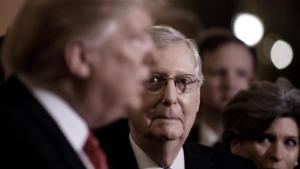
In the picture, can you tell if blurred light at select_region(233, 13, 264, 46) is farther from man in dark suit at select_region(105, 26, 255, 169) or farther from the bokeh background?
man in dark suit at select_region(105, 26, 255, 169)

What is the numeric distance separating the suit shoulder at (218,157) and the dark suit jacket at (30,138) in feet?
5.18

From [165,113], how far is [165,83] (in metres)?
0.14

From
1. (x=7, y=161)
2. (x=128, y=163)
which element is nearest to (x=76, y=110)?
(x=7, y=161)

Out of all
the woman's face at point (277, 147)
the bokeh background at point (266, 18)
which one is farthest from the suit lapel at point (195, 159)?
the bokeh background at point (266, 18)

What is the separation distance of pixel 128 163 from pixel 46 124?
136cm

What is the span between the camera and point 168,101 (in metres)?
4.08

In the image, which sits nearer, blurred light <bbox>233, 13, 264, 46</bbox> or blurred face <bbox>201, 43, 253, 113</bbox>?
blurred face <bbox>201, 43, 253, 113</bbox>

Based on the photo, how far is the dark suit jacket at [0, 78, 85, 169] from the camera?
2789 millimetres

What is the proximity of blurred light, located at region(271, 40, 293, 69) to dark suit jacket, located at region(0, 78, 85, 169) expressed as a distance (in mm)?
11383

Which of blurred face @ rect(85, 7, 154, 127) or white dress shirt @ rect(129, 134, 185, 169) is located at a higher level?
blurred face @ rect(85, 7, 154, 127)

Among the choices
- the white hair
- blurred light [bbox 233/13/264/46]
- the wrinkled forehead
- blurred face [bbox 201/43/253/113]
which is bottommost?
blurred light [bbox 233/13/264/46]

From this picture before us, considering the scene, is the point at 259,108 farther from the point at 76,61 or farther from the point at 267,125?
the point at 76,61

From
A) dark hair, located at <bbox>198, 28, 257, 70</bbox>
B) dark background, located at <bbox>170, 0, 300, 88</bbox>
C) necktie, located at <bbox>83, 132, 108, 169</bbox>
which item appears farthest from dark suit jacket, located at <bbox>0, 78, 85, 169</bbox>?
dark background, located at <bbox>170, 0, 300, 88</bbox>

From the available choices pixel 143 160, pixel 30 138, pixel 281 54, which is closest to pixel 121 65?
pixel 30 138
